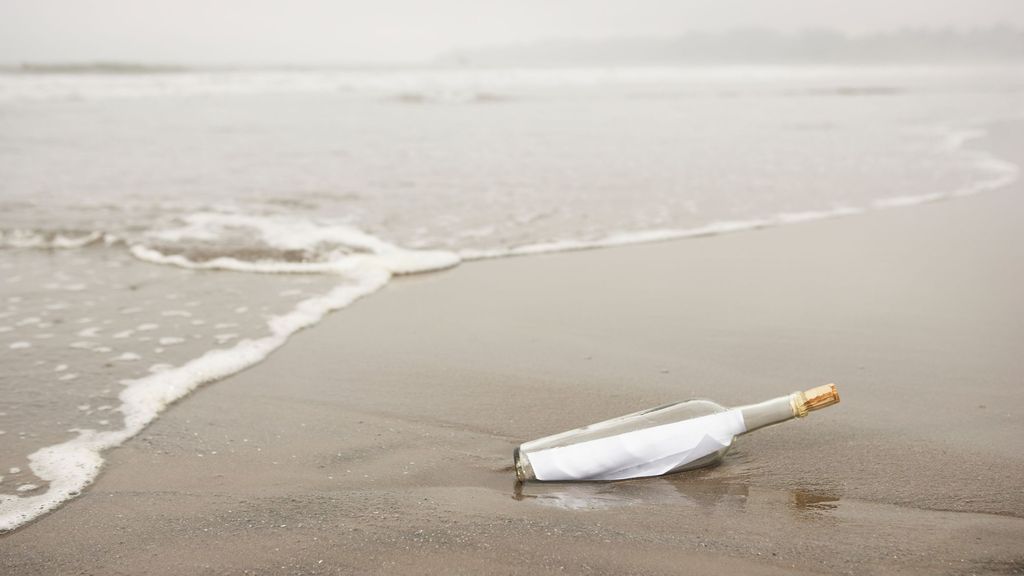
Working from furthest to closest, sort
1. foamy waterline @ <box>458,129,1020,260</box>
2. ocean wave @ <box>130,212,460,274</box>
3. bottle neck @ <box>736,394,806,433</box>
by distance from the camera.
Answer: foamy waterline @ <box>458,129,1020,260</box> < ocean wave @ <box>130,212,460,274</box> < bottle neck @ <box>736,394,806,433</box>

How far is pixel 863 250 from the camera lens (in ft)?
17.1

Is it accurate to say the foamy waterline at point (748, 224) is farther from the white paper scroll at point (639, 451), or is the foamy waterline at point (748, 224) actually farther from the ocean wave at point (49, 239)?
the white paper scroll at point (639, 451)

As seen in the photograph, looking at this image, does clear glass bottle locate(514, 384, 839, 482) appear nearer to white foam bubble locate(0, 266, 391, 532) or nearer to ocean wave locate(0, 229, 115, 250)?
white foam bubble locate(0, 266, 391, 532)

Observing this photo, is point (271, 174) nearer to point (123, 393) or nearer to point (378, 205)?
point (378, 205)

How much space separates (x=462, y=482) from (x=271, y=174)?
683cm

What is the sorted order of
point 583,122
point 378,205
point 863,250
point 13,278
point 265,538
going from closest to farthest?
point 265,538
point 13,278
point 863,250
point 378,205
point 583,122

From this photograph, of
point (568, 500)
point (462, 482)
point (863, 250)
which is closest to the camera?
point (568, 500)

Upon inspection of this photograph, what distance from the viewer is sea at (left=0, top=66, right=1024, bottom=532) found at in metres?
3.20

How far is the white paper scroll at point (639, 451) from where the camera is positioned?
2113mm

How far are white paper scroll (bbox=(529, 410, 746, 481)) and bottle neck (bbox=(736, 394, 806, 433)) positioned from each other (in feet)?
0.08

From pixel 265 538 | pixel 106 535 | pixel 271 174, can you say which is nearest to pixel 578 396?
pixel 265 538

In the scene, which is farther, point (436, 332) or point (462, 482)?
point (436, 332)

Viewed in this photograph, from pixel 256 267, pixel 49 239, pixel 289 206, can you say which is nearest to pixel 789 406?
pixel 256 267

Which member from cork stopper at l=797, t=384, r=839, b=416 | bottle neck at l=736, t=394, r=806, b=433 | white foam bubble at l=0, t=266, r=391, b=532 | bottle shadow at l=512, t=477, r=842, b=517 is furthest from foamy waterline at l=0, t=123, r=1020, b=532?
cork stopper at l=797, t=384, r=839, b=416
